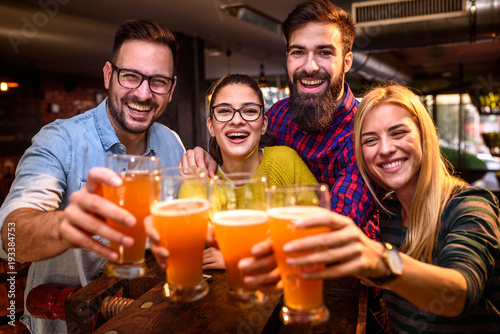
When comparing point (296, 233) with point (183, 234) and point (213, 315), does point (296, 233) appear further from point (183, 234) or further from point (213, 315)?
point (213, 315)

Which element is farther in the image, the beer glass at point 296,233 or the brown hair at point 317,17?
the brown hair at point 317,17

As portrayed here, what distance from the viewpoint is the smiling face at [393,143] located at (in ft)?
5.01

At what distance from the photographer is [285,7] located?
496 cm

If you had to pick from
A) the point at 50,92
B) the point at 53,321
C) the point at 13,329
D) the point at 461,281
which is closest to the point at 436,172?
the point at 461,281

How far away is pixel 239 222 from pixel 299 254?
0.16 metres

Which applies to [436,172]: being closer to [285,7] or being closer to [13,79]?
[285,7]

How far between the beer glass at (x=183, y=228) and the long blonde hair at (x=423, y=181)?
3.14ft

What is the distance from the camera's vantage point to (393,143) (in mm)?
Result: 1524

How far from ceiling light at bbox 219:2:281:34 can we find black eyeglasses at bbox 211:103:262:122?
3437mm

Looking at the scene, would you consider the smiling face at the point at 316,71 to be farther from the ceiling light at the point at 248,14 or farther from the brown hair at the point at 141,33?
the ceiling light at the point at 248,14

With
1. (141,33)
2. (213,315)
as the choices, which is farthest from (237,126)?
(213,315)

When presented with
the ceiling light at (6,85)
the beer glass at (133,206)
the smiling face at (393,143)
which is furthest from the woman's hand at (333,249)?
the ceiling light at (6,85)

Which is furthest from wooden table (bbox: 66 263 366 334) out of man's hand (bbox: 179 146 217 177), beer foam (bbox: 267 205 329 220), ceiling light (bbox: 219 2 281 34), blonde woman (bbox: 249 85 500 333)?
ceiling light (bbox: 219 2 281 34)

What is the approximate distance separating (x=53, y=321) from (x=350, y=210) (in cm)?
164
